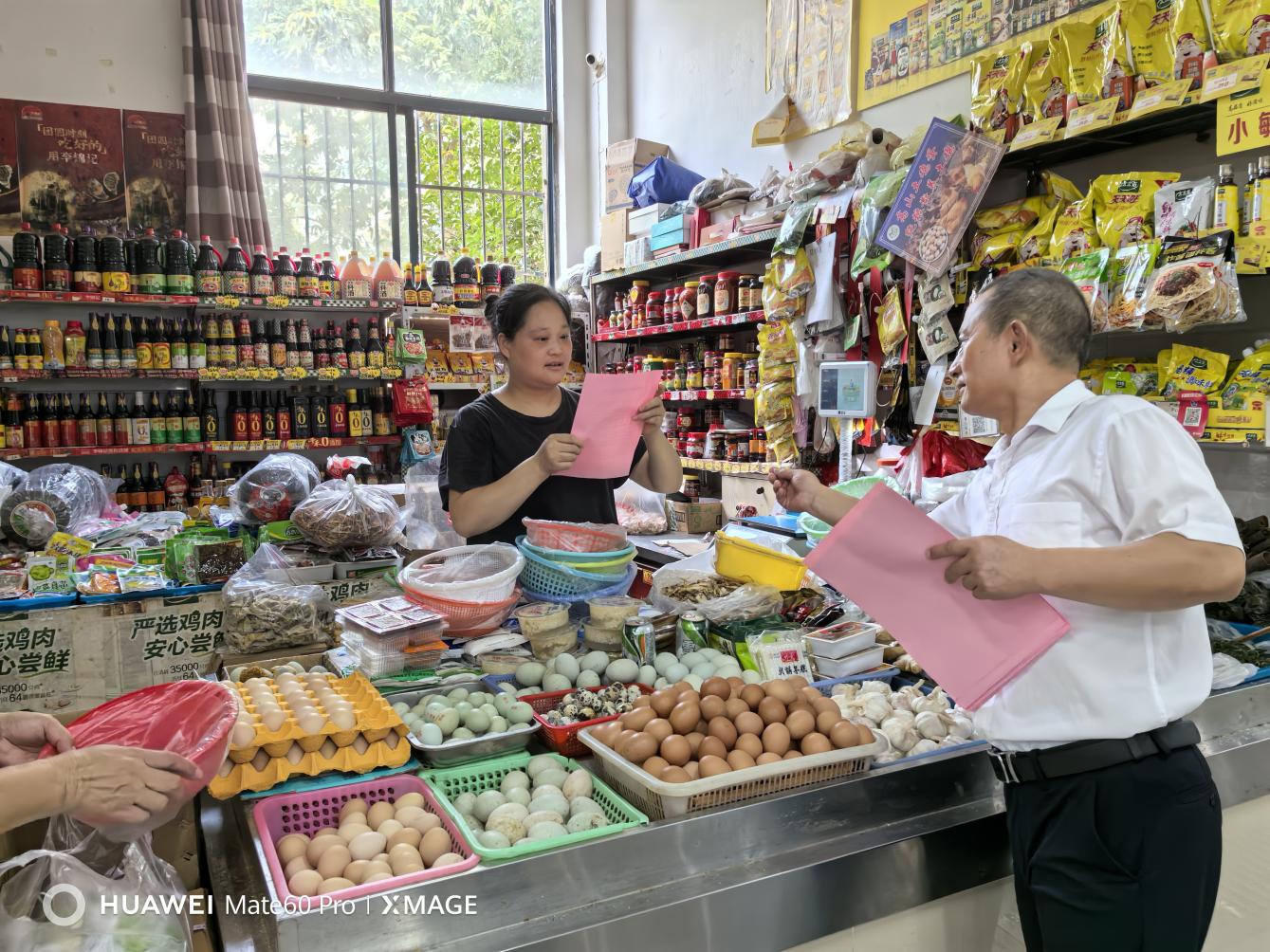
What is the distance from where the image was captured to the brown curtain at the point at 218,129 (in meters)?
6.35

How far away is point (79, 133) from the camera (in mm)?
6203

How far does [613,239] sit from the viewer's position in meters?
6.16

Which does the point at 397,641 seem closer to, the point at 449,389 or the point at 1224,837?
the point at 1224,837

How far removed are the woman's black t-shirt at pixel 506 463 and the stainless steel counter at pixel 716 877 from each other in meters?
1.19

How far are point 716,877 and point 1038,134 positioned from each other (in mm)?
3010

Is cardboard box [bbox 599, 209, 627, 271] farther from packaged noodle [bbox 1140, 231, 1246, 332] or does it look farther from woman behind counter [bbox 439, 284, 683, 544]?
packaged noodle [bbox 1140, 231, 1246, 332]

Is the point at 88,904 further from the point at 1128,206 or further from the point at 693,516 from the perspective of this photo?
the point at 693,516

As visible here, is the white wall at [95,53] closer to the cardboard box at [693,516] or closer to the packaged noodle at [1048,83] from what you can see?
the cardboard box at [693,516]

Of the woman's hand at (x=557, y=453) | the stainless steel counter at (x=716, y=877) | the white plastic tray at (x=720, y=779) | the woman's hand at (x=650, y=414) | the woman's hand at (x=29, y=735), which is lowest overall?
the stainless steel counter at (x=716, y=877)

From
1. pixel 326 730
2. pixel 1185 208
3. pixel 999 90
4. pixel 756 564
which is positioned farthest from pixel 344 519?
pixel 1185 208

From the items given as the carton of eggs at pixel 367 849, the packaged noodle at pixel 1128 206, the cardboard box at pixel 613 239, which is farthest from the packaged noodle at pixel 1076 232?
the cardboard box at pixel 613 239

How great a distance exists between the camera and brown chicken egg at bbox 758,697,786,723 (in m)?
1.53

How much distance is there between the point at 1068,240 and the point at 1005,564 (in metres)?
2.34

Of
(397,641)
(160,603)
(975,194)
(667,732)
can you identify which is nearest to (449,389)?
(160,603)
